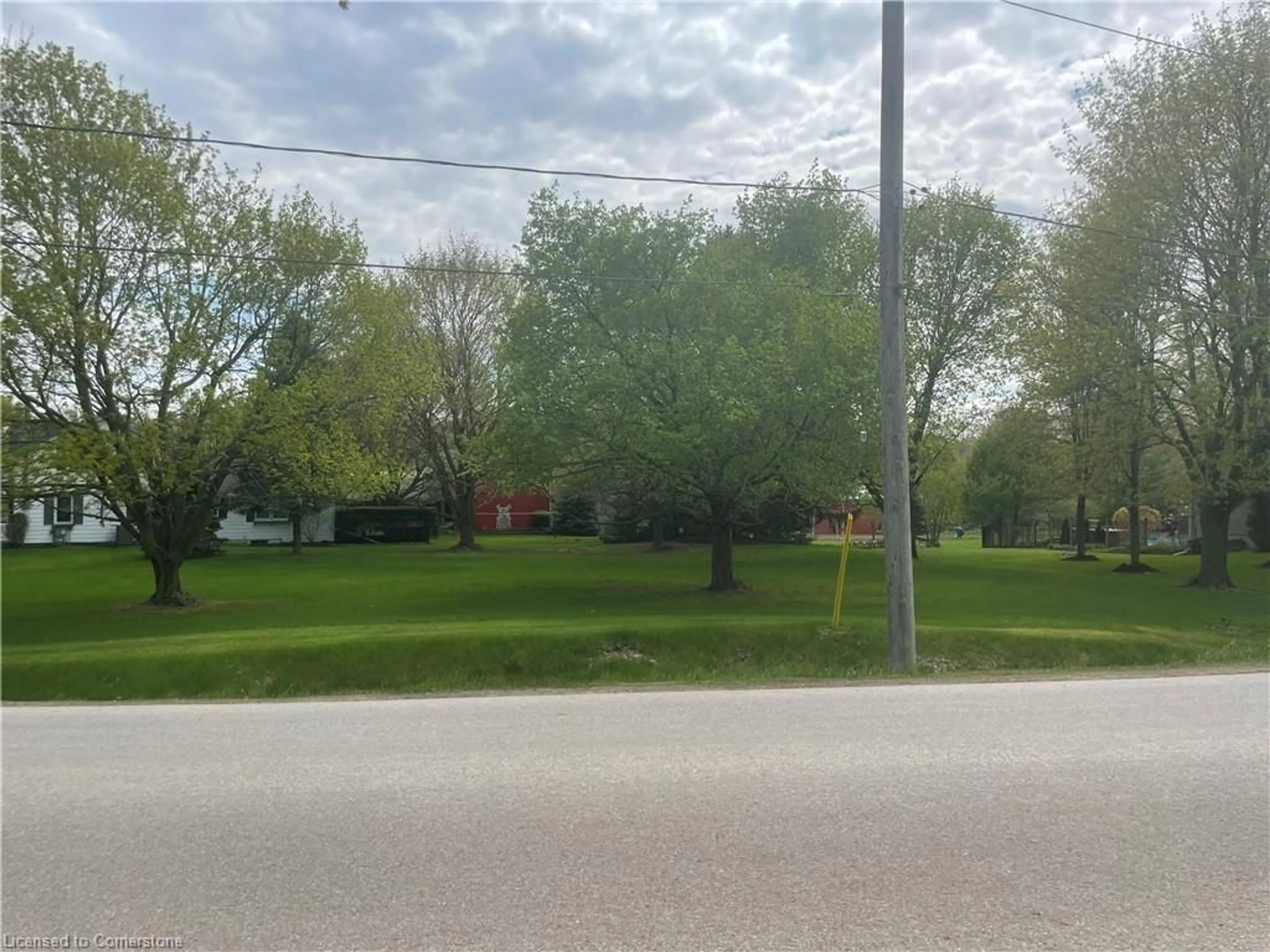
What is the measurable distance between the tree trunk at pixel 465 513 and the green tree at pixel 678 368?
68.3 ft

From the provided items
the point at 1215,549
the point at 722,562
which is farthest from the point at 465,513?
the point at 1215,549

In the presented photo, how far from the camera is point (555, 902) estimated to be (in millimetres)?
4574

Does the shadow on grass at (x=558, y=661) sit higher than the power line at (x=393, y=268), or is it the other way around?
the power line at (x=393, y=268)

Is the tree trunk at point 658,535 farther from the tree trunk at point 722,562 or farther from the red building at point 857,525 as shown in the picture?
the tree trunk at point 722,562

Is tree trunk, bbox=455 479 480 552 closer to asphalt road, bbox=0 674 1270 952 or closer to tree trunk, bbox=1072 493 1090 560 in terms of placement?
tree trunk, bbox=1072 493 1090 560

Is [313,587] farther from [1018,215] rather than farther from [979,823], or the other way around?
[979,823]

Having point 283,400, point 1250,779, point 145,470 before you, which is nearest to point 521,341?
point 283,400

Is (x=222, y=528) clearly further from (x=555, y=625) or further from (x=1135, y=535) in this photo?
(x=1135, y=535)

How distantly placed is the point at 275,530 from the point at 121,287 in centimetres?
3088

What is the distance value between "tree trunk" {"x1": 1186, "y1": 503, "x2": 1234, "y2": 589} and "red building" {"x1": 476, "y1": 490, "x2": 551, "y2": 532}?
41188mm

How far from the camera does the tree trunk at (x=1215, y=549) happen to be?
29.4 m

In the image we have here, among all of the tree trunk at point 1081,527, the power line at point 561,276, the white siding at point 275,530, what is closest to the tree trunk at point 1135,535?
the tree trunk at point 1081,527

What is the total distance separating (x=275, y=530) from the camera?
5181cm

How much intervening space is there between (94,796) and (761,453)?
17.9 metres
